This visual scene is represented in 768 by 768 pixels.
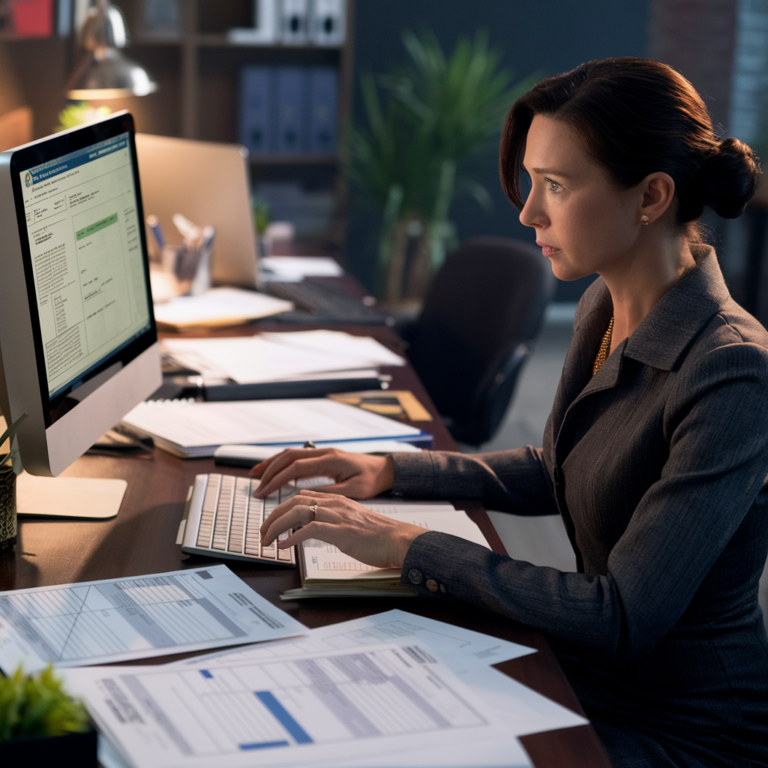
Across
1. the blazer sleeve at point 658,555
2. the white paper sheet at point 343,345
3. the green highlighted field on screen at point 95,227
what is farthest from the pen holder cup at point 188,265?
the blazer sleeve at point 658,555

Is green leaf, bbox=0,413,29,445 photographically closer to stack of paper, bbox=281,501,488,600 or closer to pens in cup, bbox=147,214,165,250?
stack of paper, bbox=281,501,488,600

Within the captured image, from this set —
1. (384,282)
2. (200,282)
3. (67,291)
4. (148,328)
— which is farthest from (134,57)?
(67,291)

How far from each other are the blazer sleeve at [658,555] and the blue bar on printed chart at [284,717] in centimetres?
23

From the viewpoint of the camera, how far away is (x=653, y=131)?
1.03m

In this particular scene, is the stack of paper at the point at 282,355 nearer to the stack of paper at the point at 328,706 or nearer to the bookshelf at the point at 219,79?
the stack of paper at the point at 328,706

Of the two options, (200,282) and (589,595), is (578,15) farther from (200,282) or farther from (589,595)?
(589,595)

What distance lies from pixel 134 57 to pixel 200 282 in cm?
213

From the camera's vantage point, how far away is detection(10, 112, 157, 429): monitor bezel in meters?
1.00

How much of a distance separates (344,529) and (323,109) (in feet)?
11.4

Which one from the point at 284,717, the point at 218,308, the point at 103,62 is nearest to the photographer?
the point at 284,717

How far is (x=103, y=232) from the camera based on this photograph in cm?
124

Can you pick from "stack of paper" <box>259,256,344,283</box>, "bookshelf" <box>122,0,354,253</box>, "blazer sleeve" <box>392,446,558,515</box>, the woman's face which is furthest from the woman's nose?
"bookshelf" <box>122,0,354,253</box>

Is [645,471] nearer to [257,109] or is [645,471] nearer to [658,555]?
[658,555]

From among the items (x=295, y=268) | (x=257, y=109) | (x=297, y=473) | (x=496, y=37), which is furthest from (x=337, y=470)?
(x=496, y=37)
